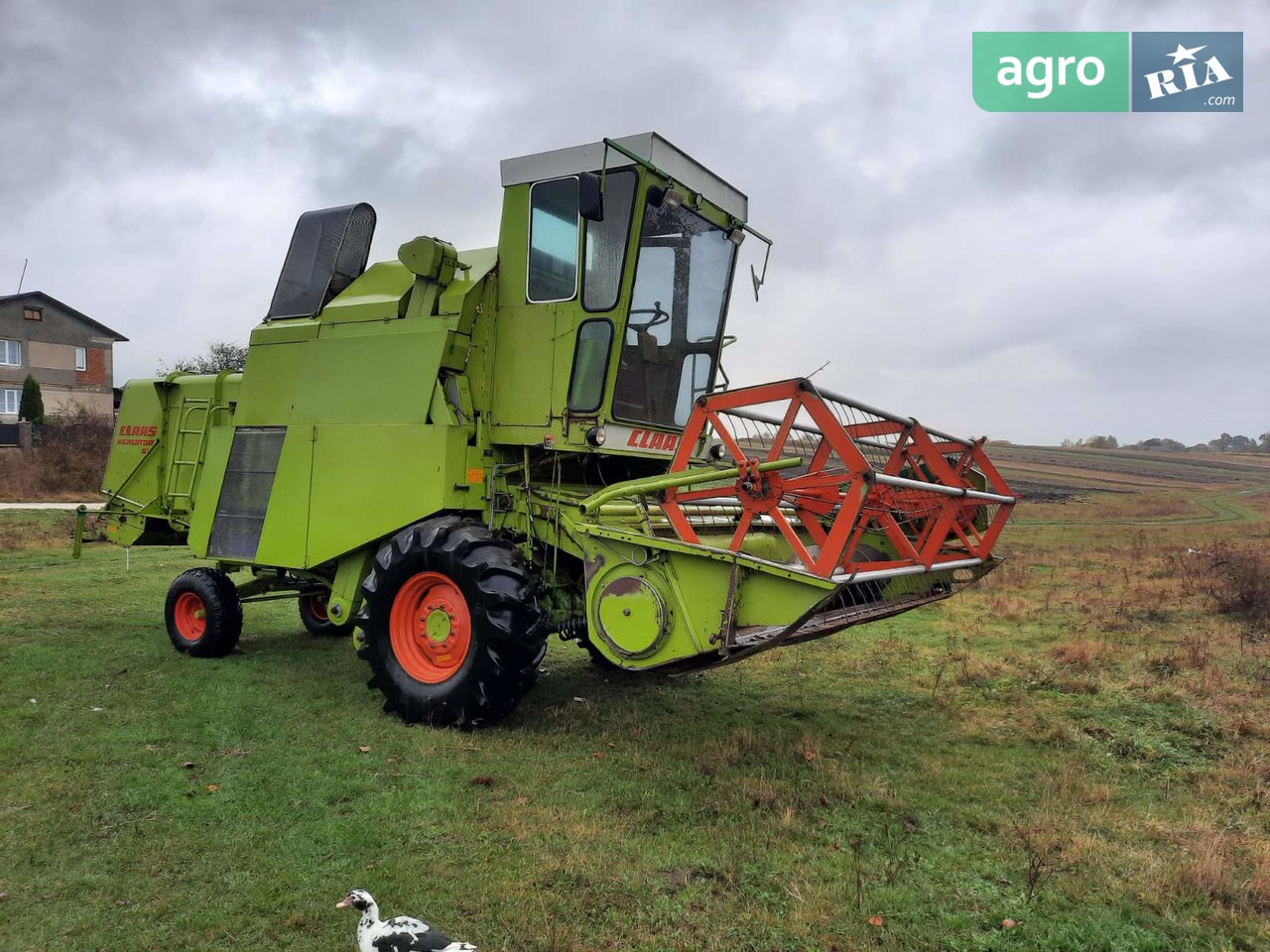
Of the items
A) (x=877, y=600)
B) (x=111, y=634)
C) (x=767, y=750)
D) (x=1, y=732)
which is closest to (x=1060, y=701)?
(x=877, y=600)

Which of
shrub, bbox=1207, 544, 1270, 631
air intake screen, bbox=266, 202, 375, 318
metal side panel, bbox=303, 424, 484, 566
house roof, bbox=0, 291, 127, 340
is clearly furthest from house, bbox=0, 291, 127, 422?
shrub, bbox=1207, 544, 1270, 631

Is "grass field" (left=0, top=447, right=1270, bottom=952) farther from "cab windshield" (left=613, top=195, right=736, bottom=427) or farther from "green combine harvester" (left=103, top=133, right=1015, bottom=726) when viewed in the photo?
"cab windshield" (left=613, top=195, right=736, bottom=427)

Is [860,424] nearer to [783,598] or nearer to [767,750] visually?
[783,598]

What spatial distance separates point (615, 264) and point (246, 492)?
387 centimetres

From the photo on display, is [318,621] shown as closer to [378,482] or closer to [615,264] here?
[378,482]

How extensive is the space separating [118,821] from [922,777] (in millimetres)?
4255

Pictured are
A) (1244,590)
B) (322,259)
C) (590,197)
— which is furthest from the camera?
(1244,590)

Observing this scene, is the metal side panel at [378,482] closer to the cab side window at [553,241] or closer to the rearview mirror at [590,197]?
the cab side window at [553,241]

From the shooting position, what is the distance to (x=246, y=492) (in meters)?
7.32

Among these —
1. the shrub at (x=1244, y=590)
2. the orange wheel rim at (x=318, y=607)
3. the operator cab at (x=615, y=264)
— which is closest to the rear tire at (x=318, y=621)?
the orange wheel rim at (x=318, y=607)

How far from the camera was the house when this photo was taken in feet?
127

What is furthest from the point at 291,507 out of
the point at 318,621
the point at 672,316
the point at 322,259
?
the point at 672,316

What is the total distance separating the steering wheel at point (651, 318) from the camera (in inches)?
245

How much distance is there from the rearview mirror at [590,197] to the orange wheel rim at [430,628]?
2578mm
